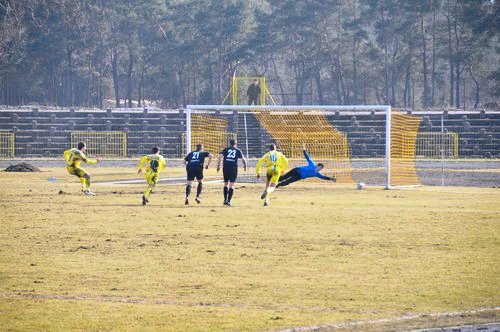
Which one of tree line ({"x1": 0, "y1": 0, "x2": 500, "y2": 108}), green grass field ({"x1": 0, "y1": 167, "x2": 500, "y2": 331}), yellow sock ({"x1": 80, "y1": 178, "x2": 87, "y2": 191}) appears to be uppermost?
tree line ({"x1": 0, "y1": 0, "x2": 500, "y2": 108})

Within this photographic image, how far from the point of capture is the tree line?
85.4 metres

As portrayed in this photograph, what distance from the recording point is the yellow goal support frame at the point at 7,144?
58.9m

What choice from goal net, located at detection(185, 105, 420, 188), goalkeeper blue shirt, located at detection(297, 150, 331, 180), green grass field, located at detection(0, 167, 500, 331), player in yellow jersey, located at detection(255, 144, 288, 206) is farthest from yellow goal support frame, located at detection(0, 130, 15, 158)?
player in yellow jersey, located at detection(255, 144, 288, 206)

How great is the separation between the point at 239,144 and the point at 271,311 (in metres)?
45.6

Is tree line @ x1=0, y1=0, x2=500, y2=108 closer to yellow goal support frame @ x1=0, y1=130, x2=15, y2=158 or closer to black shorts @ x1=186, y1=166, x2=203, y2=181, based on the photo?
yellow goal support frame @ x1=0, y1=130, x2=15, y2=158

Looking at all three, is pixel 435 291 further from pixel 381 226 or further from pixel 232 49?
pixel 232 49

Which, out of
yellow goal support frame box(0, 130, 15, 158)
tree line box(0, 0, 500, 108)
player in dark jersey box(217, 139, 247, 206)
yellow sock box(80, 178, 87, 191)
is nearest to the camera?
player in dark jersey box(217, 139, 247, 206)

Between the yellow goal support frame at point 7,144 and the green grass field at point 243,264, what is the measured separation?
31.4 metres

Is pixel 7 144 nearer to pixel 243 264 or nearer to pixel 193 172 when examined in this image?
pixel 193 172

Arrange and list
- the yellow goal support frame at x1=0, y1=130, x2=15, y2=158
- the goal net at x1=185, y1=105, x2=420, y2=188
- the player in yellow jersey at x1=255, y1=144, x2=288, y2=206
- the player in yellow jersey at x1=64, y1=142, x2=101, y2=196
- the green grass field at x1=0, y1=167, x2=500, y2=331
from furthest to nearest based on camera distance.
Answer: the yellow goal support frame at x1=0, y1=130, x2=15, y2=158, the goal net at x1=185, y1=105, x2=420, y2=188, the player in yellow jersey at x1=64, y1=142, x2=101, y2=196, the player in yellow jersey at x1=255, y1=144, x2=288, y2=206, the green grass field at x1=0, y1=167, x2=500, y2=331

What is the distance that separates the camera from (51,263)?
16.2 m

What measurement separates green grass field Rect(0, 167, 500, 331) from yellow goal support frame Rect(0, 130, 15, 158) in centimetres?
3140

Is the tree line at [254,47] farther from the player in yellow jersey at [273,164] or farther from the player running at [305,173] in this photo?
the player in yellow jersey at [273,164]

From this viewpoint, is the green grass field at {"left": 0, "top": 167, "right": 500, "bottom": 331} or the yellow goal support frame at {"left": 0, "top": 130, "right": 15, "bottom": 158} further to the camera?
the yellow goal support frame at {"left": 0, "top": 130, "right": 15, "bottom": 158}
